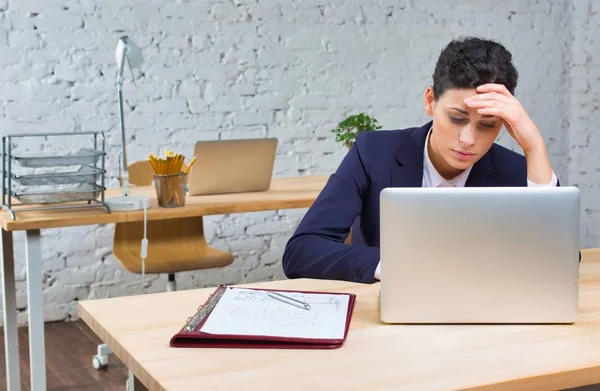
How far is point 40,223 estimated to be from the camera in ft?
7.54

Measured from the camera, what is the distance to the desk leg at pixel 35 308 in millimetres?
2330

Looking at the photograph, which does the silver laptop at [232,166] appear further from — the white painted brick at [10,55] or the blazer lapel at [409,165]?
the white painted brick at [10,55]

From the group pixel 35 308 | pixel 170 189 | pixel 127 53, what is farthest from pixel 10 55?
pixel 35 308

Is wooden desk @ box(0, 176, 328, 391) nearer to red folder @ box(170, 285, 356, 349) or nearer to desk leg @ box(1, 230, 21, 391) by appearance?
desk leg @ box(1, 230, 21, 391)

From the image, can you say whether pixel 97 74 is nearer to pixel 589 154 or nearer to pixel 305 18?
pixel 305 18

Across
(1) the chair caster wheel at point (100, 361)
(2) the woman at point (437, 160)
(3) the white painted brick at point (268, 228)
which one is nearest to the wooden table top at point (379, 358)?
(2) the woman at point (437, 160)

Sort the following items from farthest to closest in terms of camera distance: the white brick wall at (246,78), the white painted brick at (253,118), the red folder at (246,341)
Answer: the white painted brick at (253,118), the white brick wall at (246,78), the red folder at (246,341)

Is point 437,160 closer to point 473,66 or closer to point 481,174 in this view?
point 481,174

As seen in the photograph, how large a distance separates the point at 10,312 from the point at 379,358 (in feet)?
5.69

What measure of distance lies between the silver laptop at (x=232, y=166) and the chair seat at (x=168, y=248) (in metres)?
0.34

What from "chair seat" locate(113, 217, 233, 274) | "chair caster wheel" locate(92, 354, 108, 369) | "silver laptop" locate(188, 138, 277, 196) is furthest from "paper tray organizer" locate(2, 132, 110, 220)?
"chair caster wheel" locate(92, 354, 108, 369)

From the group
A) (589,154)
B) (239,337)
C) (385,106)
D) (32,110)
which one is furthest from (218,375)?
(589,154)

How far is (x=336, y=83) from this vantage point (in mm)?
4039

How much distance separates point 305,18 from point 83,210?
1.89 m
